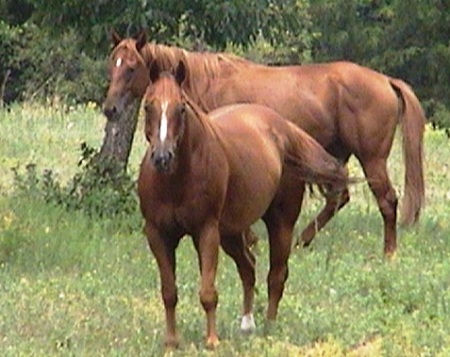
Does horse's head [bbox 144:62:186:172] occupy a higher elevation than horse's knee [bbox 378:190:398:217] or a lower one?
higher

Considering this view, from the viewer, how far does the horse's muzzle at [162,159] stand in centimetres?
747

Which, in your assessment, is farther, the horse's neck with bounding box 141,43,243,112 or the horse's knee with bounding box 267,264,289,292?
the horse's neck with bounding box 141,43,243,112

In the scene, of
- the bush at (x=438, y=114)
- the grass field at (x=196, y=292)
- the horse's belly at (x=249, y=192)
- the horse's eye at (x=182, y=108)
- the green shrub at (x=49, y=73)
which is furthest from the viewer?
the green shrub at (x=49, y=73)

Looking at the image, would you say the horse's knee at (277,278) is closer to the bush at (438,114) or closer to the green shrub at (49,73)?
the bush at (438,114)

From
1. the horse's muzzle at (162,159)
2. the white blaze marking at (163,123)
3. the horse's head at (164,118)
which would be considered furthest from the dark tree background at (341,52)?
the horse's muzzle at (162,159)

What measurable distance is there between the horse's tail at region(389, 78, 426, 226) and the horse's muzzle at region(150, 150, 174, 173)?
6.20 meters

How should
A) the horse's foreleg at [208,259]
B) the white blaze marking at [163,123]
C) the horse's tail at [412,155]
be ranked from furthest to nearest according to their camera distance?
1. the horse's tail at [412,155]
2. the horse's foreleg at [208,259]
3. the white blaze marking at [163,123]

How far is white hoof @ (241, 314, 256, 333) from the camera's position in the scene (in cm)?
878

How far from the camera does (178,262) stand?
11.3m

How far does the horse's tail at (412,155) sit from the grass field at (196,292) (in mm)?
340

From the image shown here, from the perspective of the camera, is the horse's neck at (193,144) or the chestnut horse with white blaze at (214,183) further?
the horse's neck at (193,144)

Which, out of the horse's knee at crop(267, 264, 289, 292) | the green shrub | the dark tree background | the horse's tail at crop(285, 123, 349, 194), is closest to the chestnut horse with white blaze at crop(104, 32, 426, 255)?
the horse's tail at crop(285, 123, 349, 194)

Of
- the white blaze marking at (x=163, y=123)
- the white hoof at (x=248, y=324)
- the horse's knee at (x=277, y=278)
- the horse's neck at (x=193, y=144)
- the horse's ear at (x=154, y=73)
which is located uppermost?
the horse's ear at (x=154, y=73)

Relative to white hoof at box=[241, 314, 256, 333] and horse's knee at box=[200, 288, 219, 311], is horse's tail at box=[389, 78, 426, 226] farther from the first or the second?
horse's knee at box=[200, 288, 219, 311]
